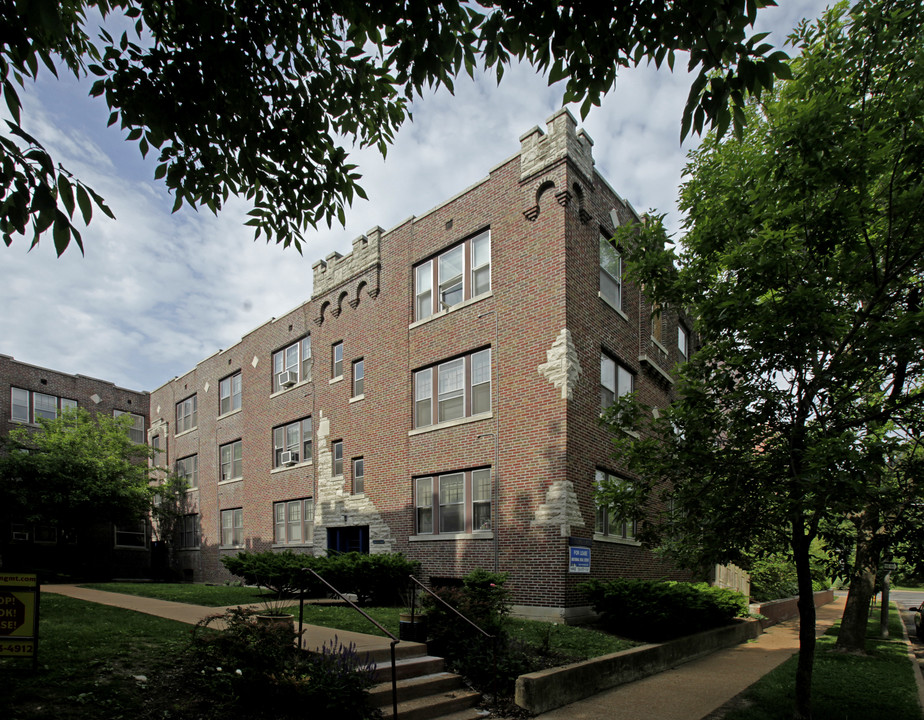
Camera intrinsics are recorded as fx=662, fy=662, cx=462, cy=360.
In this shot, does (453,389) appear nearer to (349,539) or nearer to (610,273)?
(610,273)

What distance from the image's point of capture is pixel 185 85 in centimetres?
568

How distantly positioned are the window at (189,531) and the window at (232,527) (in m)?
2.74

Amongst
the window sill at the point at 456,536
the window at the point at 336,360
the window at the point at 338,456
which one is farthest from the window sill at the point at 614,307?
the window at the point at 338,456

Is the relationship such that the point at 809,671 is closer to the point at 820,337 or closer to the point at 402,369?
the point at 820,337

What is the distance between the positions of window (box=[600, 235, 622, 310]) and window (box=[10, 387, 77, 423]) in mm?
28812

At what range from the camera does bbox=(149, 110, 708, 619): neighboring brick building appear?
15.4 meters

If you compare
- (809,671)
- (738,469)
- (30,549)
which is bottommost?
(30,549)

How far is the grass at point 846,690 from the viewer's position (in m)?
8.90

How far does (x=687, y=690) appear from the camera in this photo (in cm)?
1068

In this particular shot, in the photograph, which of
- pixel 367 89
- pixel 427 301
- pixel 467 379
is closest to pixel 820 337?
pixel 367 89

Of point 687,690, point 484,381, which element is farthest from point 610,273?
point 687,690

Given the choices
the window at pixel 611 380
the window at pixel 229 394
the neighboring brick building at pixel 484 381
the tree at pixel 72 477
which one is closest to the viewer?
the neighboring brick building at pixel 484 381

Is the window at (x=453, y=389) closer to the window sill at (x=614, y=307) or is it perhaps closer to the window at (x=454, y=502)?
the window at (x=454, y=502)

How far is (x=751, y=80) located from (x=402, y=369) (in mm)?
15238
